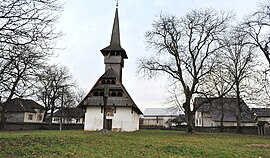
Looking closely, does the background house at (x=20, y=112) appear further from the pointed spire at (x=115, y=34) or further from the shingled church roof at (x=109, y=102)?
the pointed spire at (x=115, y=34)

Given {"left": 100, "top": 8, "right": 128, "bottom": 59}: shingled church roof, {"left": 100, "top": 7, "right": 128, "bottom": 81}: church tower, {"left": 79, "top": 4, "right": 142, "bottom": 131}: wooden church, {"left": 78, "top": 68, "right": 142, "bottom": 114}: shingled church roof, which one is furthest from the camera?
{"left": 100, "top": 8, "right": 128, "bottom": 59}: shingled church roof

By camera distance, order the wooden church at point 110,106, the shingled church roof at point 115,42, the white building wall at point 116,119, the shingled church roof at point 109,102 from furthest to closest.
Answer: the shingled church roof at point 115,42 → the white building wall at point 116,119 → the wooden church at point 110,106 → the shingled church roof at point 109,102

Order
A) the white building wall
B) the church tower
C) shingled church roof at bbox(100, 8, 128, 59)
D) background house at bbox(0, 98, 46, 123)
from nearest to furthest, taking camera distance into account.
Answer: the white building wall → the church tower → shingled church roof at bbox(100, 8, 128, 59) → background house at bbox(0, 98, 46, 123)

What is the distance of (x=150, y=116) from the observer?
108062mm

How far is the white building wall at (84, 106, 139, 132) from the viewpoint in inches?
1575

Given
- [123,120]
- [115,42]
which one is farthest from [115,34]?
[123,120]

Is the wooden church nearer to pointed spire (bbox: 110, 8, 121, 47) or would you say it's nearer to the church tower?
the church tower

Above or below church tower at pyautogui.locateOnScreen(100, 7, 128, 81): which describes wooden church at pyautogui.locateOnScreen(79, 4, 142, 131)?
below

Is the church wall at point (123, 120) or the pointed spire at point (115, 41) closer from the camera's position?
the church wall at point (123, 120)

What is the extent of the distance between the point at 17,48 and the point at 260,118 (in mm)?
57394

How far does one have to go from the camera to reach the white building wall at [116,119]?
40000mm

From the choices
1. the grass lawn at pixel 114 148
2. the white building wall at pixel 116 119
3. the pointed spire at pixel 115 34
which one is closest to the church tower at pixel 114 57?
the pointed spire at pixel 115 34

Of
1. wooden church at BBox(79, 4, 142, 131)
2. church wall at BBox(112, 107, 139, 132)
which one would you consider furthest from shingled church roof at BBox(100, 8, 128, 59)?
church wall at BBox(112, 107, 139, 132)

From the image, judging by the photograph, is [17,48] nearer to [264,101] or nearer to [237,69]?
[264,101]
